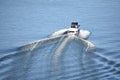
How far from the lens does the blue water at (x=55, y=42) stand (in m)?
17.0

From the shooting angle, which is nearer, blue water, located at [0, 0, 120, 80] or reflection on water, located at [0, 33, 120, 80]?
reflection on water, located at [0, 33, 120, 80]

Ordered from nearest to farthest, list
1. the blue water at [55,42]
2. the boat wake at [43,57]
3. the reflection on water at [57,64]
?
the reflection on water at [57,64], the boat wake at [43,57], the blue water at [55,42]

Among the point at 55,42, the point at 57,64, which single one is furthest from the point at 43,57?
the point at 55,42

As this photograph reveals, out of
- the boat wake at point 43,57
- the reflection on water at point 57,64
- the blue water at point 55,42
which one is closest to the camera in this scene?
the reflection on water at point 57,64

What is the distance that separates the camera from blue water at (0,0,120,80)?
671 inches

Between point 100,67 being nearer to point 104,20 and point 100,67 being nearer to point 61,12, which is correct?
point 104,20

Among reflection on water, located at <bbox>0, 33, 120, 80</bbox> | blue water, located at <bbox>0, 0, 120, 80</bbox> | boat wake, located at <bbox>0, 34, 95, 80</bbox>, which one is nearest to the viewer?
reflection on water, located at <bbox>0, 33, 120, 80</bbox>

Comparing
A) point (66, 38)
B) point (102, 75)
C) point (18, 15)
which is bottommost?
point (102, 75)

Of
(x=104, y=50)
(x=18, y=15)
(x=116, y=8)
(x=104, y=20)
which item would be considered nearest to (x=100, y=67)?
(x=104, y=50)

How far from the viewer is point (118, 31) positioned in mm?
30703

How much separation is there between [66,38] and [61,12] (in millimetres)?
18509

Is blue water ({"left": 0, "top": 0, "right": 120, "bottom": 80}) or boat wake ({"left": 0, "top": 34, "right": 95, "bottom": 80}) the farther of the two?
blue water ({"left": 0, "top": 0, "right": 120, "bottom": 80})

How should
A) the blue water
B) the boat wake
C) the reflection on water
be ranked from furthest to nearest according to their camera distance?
1. the blue water
2. the boat wake
3. the reflection on water

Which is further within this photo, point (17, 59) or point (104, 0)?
point (104, 0)
